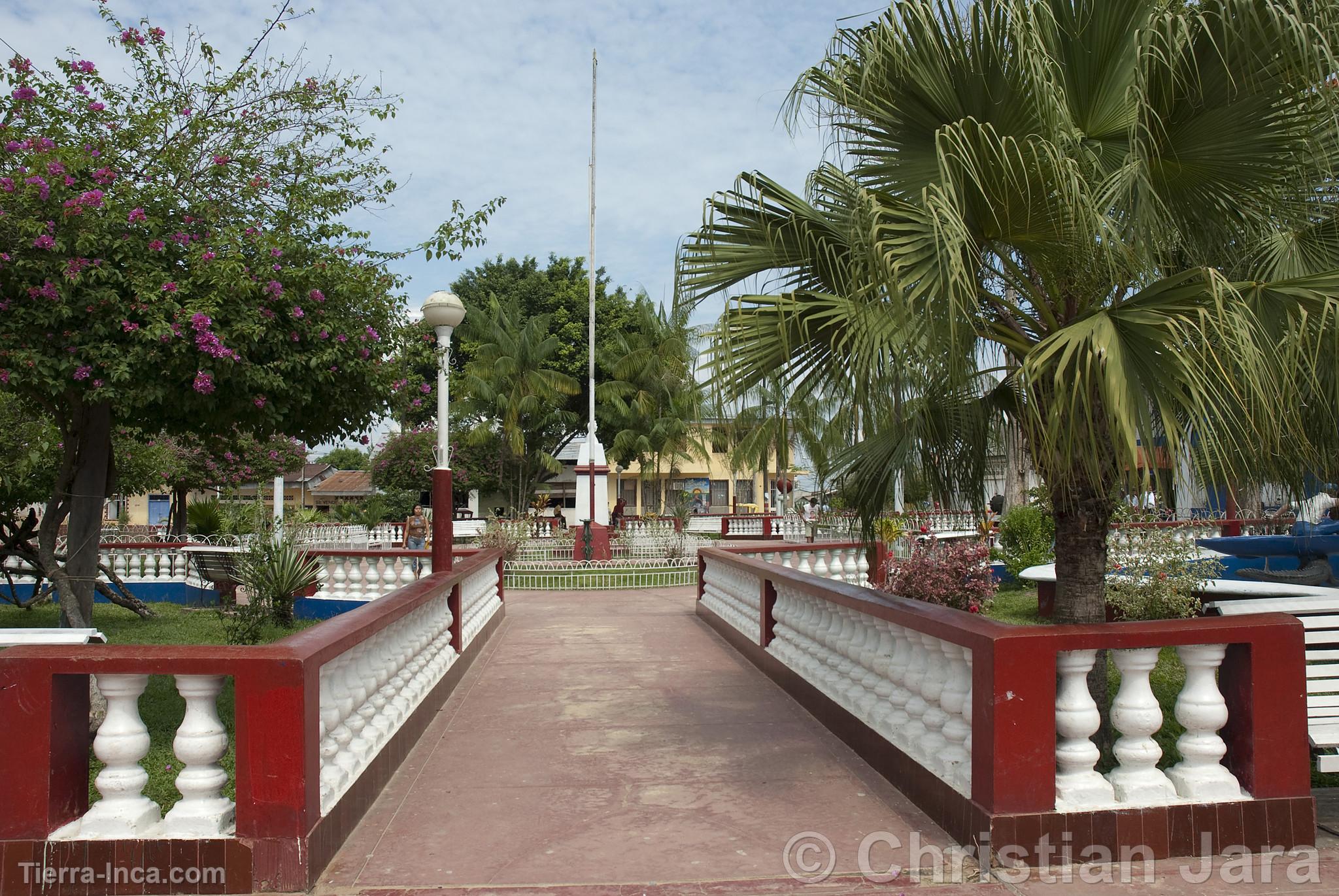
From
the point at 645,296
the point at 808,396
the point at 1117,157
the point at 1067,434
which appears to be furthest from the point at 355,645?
the point at 645,296

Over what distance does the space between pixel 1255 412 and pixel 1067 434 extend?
739 mm

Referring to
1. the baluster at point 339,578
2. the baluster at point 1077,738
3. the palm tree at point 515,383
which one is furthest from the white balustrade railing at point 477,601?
the palm tree at point 515,383

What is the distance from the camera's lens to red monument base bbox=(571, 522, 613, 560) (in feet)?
66.3

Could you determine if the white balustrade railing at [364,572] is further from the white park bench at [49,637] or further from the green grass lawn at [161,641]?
the white park bench at [49,637]

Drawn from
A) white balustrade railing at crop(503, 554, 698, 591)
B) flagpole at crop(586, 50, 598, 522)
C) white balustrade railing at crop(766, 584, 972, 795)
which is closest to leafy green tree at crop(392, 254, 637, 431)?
flagpole at crop(586, 50, 598, 522)

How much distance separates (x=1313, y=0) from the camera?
11.8 ft

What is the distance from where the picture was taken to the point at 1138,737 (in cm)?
379

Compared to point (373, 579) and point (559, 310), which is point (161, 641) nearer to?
point (373, 579)

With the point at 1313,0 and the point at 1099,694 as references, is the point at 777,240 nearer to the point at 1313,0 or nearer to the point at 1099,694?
the point at 1313,0

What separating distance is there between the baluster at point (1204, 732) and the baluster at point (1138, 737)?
0.09m

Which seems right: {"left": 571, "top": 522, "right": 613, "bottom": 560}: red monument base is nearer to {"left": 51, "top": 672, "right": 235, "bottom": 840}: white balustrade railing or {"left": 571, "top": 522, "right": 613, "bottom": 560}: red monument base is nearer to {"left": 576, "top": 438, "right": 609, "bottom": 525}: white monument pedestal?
{"left": 576, "top": 438, "right": 609, "bottom": 525}: white monument pedestal

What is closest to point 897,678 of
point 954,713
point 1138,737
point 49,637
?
point 954,713

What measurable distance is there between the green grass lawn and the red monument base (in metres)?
8.23

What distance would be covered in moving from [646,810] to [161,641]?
7511mm
